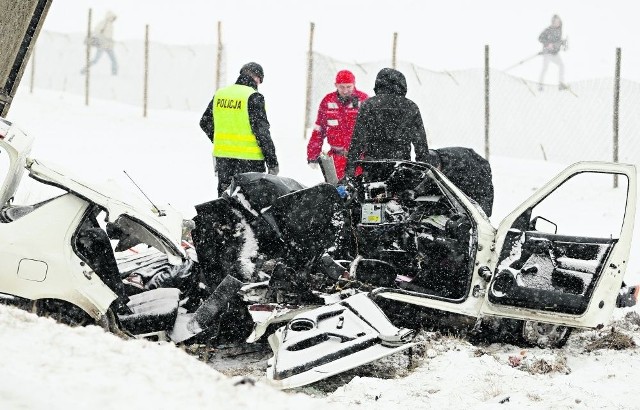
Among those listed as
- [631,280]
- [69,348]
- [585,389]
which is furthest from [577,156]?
[69,348]

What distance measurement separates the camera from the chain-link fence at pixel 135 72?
66.8 feet

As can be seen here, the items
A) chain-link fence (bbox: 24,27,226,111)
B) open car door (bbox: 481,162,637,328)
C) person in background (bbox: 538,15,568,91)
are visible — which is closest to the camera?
open car door (bbox: 481,162,637,328)

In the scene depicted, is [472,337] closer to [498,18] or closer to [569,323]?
[569,323]

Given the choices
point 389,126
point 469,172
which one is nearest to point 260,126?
point 389,126

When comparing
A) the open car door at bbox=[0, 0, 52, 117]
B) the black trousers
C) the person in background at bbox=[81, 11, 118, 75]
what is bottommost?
the black trousers

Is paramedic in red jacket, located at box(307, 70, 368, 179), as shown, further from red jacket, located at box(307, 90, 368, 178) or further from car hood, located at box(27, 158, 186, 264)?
car hood, located at box(27, 158, 186, 264)

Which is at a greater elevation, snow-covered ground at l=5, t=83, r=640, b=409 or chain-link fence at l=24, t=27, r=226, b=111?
chain-link fence at l=24, t=27, r=226, b=111

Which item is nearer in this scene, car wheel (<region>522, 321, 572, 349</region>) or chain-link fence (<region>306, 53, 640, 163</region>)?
car wheel (<region>522, 321, 572, 349</region>)

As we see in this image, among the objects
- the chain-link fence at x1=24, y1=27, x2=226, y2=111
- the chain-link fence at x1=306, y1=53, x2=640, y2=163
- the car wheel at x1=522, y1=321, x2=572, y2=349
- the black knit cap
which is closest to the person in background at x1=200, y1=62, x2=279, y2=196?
the black knit cap

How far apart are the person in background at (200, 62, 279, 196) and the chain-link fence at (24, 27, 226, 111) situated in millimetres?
10081

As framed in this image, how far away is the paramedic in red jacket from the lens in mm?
9180

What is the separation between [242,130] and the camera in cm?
847

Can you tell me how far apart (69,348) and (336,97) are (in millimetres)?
5751

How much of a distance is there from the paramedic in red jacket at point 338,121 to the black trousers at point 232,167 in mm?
805
